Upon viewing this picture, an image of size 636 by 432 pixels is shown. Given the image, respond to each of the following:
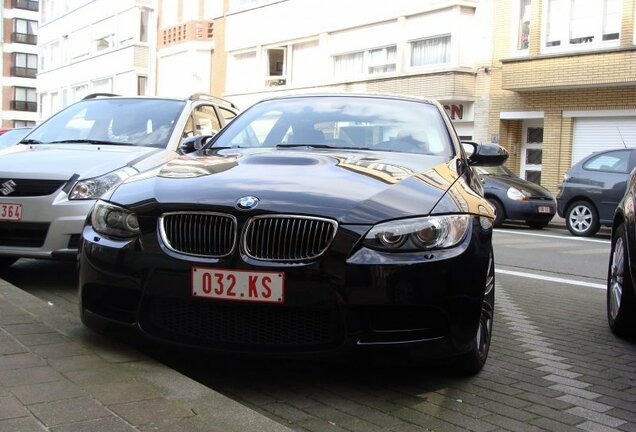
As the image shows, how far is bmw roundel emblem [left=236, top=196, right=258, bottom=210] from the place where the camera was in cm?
332

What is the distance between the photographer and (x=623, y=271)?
486cm

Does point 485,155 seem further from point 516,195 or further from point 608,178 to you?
point 516,195

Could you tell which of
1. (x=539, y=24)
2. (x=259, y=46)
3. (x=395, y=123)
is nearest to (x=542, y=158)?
(x=539, y=24)

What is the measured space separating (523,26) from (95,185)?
18372 millimetres

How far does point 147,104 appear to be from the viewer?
289 inches

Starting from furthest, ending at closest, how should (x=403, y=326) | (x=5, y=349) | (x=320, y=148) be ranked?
1. (x=320, y=148)
2. (x=5, y=349)
3. (x=403, y=326)

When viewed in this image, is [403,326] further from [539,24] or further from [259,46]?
[259,46]

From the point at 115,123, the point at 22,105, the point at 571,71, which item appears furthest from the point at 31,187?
the point at 22,105

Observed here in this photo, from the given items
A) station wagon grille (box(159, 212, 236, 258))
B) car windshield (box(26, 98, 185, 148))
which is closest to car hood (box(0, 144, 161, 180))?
car windshield (box(26, 98, 185, 148))

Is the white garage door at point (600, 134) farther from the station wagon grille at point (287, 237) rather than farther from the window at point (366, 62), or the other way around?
the station wagon grille at point (287, 237)

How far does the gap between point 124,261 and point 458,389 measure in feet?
5.86

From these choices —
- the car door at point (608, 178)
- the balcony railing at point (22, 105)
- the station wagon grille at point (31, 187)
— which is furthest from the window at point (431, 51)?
the balcony railing at point (22, 105)

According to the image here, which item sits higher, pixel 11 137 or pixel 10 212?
pixel 11 137

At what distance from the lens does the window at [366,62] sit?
992 inches
